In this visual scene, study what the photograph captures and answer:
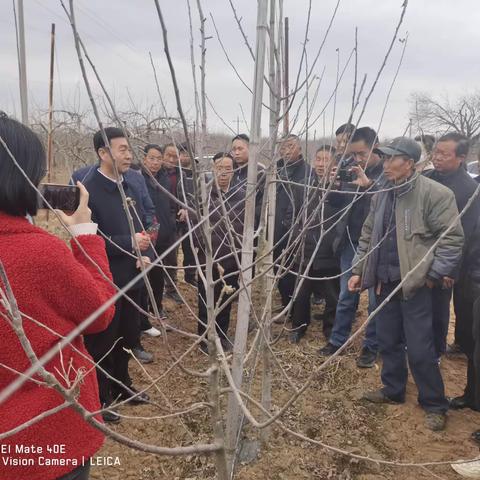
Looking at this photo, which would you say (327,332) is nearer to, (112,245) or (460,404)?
(460,404)

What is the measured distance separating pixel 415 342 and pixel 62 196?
247 centimetres

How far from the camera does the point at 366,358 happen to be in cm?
388

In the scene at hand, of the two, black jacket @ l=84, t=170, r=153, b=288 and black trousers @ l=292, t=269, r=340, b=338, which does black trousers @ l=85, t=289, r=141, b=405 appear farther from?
black trousers @ l=292, t=269, r=340, b=338

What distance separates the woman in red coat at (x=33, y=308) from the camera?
1.20 metres

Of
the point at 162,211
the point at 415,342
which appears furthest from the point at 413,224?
the point at 162,211

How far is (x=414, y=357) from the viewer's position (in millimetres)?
2961

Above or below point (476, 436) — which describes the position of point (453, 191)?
above

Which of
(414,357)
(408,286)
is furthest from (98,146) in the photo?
(414,357)

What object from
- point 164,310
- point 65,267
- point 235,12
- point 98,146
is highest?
point 235,12

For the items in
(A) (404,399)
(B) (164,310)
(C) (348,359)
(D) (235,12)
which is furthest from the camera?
(B) (164,310)

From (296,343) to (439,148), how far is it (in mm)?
2223

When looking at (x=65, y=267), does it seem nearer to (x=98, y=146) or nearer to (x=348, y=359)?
(x=98, y=146)

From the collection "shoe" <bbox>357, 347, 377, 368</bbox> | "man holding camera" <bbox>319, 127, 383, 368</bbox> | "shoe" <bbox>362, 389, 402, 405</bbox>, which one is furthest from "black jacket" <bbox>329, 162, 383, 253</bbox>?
"shoe" <bbox>362, 389, 402, 405</bbox>

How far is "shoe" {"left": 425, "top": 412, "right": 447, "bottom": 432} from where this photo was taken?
2.90 m
